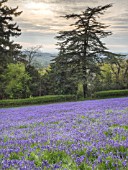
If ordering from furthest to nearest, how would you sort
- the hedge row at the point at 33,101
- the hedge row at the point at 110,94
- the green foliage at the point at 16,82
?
1. the green foliage at the point at 16,82
2. the hedge row at the point at 110,94
3. the hedge row at the point at 33,101

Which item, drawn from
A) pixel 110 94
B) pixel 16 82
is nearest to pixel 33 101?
pixel 110 94

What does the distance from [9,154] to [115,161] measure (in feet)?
7.10

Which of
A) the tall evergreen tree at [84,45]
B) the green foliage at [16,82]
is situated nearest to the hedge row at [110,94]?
the tall evergreen tree at [84,45]

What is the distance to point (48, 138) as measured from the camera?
23.1ft

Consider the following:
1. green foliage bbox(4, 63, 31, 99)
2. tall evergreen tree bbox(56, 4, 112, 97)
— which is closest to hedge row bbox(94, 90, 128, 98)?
tall evergreen tree bbox(56, 4, 112, 97)

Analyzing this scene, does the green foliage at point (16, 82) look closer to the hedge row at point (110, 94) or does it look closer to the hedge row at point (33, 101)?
the hedge row at point (33, 101)

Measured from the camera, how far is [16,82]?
2403 inches

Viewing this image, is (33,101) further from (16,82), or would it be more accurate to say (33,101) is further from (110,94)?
(16,82)

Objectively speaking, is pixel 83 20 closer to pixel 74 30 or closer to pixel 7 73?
pixel 74 30

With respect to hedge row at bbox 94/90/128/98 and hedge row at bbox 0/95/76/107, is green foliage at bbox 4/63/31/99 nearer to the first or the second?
hedge row at bbox 0/95/76/107

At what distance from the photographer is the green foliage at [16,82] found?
2371 inches

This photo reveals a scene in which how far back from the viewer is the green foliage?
60219mm

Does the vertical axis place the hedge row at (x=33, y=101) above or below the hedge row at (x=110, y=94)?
below

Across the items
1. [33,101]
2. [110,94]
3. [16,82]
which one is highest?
A: [16,82]
